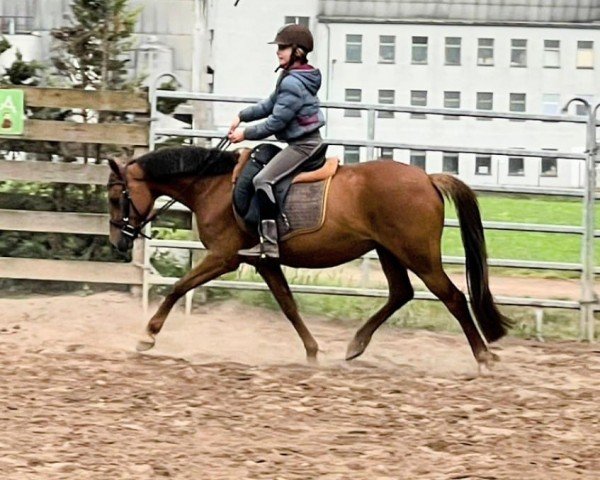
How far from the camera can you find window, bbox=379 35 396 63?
142ft

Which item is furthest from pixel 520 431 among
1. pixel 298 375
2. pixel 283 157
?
pixel 283 157

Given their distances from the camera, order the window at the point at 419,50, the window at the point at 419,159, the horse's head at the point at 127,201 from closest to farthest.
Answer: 1. the horse's head at the point at 127,201
2. the window at the point at 419,159
3. the window at the point at 419,50

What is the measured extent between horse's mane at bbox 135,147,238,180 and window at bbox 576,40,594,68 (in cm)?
3756

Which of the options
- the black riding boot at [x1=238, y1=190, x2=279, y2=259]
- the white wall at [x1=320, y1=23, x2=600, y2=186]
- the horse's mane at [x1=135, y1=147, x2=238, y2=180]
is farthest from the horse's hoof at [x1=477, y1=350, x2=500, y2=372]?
the white wall at [x1=320, y1=23, x2=600, y2=186]

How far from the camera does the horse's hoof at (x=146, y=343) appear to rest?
805cm

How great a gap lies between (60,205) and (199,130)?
1.46m

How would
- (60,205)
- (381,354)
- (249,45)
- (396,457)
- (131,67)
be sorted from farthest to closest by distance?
1. (249,45)
2. (131,67)
3. (60,205)
4. (381,354)
5. (396,457)

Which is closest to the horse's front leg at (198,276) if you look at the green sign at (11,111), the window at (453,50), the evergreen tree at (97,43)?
the green sign at (11,111)

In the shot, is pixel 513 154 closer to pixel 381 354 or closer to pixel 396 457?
pixel 381 354

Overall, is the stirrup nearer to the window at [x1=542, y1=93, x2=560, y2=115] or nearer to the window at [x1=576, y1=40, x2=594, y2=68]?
the window at [x1=542, y1=93, x2=560, y2=115]

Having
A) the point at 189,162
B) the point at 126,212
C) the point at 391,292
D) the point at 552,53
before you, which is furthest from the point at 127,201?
the point at 552,53

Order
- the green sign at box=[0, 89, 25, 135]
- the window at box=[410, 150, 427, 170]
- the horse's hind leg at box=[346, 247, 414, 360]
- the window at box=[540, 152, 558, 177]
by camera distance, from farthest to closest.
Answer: the window at box=[410, 150, 427, 170] < the window at box=[540, 152, 558, 177] < the green sign at box=[0, 89, 25, 135] < the horse's hind leg at box=[346, 247, 414, 360]

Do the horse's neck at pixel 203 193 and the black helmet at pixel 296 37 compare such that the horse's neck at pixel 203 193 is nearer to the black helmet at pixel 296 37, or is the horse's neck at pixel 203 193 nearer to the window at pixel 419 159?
the black helmet at pixel 296 37

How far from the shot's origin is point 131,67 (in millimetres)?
12047
